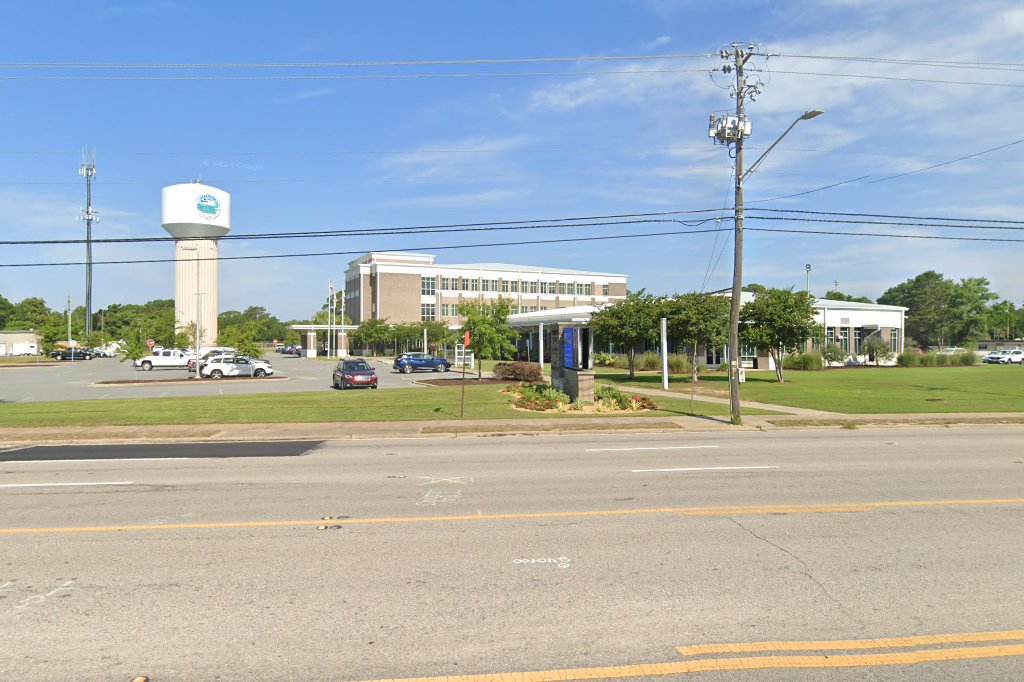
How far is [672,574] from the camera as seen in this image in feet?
20.7

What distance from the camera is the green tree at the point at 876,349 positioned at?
198ft

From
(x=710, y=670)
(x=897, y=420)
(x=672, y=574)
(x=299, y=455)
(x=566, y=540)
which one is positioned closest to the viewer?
(x=710, y=670)

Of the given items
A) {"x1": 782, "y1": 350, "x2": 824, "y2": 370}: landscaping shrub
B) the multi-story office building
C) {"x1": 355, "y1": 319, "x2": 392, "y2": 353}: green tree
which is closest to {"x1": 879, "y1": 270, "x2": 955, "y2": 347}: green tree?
the multi-story office building

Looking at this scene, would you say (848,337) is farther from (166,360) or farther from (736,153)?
(166,360)

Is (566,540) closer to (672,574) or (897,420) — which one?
(672,574)

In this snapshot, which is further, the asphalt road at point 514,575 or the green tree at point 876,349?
the green tree at point 876,349

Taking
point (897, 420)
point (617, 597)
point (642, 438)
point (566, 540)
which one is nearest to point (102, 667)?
point (617, 597)

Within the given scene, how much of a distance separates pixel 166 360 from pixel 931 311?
378ft

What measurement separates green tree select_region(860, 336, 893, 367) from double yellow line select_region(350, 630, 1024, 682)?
61.1m

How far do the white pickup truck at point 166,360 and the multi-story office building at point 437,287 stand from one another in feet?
137

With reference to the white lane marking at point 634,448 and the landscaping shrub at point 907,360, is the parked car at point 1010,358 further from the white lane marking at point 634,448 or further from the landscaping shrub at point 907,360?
the white lane marking at point 634,448

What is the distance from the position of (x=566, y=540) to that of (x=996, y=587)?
3734 mm

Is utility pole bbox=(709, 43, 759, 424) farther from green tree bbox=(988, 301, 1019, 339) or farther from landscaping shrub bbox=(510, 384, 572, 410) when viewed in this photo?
green tree bbox=(988, 301, 1019, 339)

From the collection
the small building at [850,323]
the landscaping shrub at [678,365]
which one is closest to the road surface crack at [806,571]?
the landscaping shrub at [678,365]
